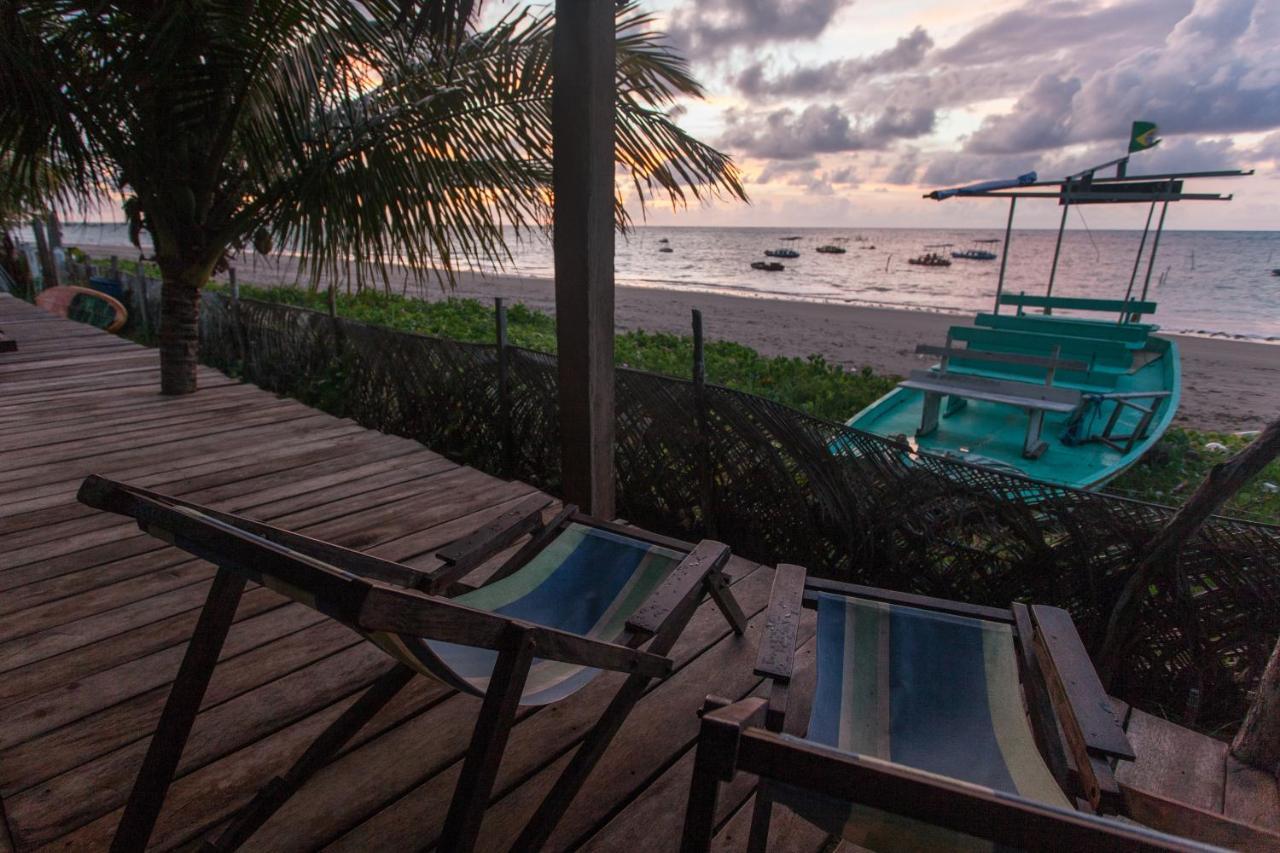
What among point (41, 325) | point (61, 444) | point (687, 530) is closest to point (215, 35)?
point (61, 444)

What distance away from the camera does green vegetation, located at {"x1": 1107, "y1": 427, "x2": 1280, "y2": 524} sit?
450 cm

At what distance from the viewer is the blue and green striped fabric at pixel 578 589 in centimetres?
154

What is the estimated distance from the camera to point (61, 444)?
3682 mm

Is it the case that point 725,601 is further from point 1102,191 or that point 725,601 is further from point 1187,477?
point 1102,191

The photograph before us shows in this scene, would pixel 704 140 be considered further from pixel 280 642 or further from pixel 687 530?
pixel 280 642

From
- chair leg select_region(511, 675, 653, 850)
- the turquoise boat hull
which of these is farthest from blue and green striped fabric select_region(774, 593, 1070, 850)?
the turquoise boat hull

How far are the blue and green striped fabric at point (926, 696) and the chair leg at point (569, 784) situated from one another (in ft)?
1.38

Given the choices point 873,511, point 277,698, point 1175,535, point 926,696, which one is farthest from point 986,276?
point 277,698

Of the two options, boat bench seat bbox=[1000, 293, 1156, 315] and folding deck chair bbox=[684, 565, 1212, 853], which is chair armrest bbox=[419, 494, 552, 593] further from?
boat bench seat bbox=[1000, 293, 1156, 315]

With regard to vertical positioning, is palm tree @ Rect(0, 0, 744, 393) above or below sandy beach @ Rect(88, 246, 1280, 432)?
above

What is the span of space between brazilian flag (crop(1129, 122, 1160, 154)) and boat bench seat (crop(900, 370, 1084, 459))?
9.53ft

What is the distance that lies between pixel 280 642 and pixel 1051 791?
201 centimetres

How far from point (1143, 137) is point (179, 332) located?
8.26 m

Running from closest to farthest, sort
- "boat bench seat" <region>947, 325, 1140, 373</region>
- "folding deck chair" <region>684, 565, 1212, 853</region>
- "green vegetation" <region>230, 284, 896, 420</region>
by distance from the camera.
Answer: "folding deck chair" <region>684, 565, 1212, 853</region> < "boat bench seat" <region>947, 325, 1140, 373</region> < "green vegetation" <region>230, 284, 896, 420</region>
